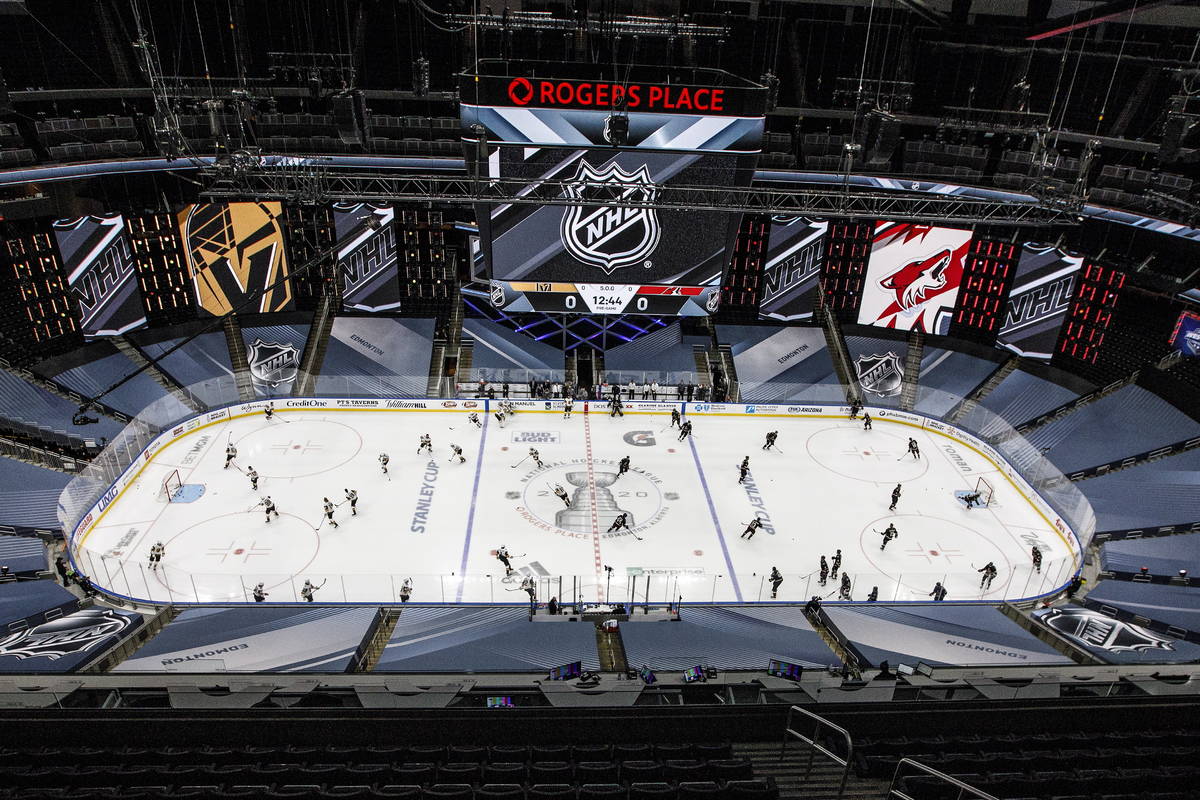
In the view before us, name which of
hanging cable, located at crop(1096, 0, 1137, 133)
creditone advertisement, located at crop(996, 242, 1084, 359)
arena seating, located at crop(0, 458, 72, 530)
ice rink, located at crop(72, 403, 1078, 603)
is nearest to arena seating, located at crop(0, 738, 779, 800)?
ice rink, located at crop(72, 403, 1078, 603)

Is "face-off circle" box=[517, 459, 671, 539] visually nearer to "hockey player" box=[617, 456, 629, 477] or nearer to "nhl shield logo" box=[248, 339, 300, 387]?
"hockey player" box=[617, 456, 629, 477]

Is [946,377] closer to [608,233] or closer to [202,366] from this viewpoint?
[608,233]

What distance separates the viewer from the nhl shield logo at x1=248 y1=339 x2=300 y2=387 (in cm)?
2786

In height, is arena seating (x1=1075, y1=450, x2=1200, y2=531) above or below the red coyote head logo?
below

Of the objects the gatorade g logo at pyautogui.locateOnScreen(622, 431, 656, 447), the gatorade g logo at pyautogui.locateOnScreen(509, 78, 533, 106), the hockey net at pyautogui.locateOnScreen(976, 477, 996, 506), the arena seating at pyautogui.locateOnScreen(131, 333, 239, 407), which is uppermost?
the gatorade g logo at pyautogui.locateOnScreen(509, 78, 533, 106)

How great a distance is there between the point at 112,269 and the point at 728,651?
25.5 meters

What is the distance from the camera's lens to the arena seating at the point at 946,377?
2792cm

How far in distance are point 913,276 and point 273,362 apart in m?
25.8

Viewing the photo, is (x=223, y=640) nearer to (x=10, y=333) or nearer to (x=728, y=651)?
(x=728, y=651)

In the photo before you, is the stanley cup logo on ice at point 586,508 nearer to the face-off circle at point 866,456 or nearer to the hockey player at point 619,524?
the hockey player at point 619,524

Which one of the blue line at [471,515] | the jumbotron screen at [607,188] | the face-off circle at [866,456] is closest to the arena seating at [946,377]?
the face-off circle at [866,456]

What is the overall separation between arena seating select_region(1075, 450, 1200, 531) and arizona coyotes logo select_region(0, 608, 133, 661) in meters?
25.1

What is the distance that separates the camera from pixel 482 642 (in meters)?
14.8

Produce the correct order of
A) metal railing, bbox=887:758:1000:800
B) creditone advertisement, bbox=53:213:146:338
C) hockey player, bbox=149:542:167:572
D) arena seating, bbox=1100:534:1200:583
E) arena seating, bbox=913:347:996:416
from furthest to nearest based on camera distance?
1. arena seating, bbox=913:347:996:416
2. creditone advertisement, bbox=53:213:146:338
3. arena seating, bbox=1100:534:1200:583
4. hockey player, bbox=149:542:167:572
5. metal railing, bbox=887:758:1000:800
